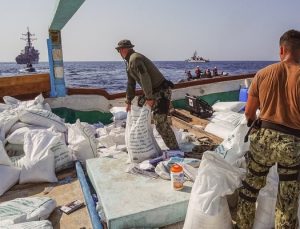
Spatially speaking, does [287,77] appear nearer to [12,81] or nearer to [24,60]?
[12,81]

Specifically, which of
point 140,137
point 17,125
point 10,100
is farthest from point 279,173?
point 10,100

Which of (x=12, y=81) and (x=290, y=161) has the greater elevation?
(x=12, y=81)

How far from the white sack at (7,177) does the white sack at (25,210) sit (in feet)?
2.21

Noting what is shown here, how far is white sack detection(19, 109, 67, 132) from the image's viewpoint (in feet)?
15.2

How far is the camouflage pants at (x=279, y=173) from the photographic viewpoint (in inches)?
83.9

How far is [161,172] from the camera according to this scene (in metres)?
3.07

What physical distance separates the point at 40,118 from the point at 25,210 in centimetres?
236

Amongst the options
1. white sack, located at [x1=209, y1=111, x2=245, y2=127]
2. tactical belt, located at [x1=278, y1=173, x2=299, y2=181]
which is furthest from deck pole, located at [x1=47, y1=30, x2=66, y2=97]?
tactical belt, located at [x1=278, y1=173, x2=299, y2=181]

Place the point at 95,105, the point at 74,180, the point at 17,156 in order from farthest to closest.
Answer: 1. the point at 95,105
2. the point at 17,156
3. the point at 74,180

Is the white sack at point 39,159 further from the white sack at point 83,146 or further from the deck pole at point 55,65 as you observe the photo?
the deck pole at point 55,65

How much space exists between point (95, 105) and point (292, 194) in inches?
197

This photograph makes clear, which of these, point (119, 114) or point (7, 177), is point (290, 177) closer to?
point (7, 177)

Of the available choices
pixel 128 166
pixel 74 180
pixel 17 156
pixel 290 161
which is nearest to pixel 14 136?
pixel 17 156

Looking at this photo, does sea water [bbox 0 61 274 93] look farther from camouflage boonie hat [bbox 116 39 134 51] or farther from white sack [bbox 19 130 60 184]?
white sack [bbox 19 130 60 184]
